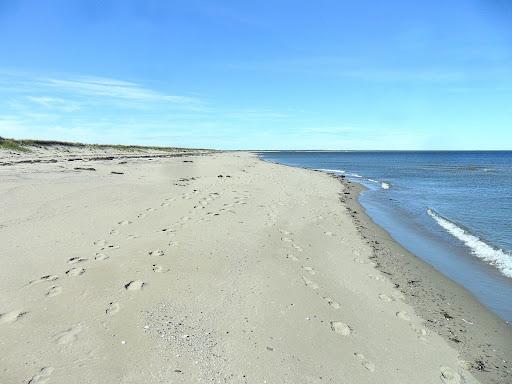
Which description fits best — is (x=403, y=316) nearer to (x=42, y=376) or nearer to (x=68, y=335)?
(x=68, y=335)

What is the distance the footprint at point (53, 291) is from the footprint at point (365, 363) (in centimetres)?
425

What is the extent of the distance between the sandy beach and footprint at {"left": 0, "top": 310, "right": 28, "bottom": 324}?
28 millimetres

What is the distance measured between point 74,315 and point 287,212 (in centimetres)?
919

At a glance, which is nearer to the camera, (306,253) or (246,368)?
(246,368)

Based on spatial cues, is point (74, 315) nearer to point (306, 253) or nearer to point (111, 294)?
point (111, 294)

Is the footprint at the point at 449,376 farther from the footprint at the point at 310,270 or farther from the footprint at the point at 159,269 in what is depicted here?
the footprint at the point at 159,269

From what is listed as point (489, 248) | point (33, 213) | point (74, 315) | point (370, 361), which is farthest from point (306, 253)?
point (33, 213)

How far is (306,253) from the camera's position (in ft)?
28.9

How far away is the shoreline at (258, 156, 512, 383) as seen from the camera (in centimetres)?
496

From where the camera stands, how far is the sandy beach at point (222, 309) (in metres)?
4.30

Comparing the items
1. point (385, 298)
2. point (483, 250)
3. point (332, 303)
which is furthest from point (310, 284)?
point (483, 250)

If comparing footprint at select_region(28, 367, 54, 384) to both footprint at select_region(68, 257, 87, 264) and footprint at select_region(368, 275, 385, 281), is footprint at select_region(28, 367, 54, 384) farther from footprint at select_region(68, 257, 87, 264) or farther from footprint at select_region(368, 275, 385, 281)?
footprint at select_region(368, 275, 385, 281)

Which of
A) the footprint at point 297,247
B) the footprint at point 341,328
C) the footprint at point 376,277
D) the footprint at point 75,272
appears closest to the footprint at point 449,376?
the footprint at point 341,328

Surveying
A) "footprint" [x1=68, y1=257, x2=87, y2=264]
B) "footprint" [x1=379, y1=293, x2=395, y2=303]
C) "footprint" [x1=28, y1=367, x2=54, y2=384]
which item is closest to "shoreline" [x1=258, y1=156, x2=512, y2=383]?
"footprint" [x1=379, y1=293, x2=395, y2=303]
